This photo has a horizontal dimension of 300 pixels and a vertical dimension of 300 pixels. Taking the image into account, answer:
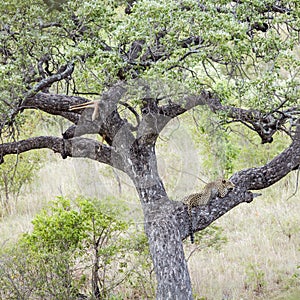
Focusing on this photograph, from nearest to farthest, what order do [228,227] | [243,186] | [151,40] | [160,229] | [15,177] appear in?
1. [151,40]
2. [160,229]
3. [243,186]
4. [228,227]
5. [15,177]

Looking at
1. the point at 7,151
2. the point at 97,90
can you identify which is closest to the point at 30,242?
the point at 7,151

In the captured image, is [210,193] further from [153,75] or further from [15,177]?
[15,177]

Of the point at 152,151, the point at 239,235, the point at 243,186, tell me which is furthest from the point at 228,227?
the point at 152,151

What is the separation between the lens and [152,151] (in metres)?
6.87

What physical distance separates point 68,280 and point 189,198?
2.24 metres

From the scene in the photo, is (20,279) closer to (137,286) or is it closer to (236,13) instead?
(137,286)

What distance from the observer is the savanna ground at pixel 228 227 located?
30.5 feet

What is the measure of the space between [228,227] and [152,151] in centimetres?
638

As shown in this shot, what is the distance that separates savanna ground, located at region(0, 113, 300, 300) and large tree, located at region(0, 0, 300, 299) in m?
0.67

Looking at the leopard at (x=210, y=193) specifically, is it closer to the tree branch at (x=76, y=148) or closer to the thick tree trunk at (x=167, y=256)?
the thick tree trunk at (x=167, y=256)

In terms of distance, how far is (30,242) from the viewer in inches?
323

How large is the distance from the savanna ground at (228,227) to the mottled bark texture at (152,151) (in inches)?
16.9

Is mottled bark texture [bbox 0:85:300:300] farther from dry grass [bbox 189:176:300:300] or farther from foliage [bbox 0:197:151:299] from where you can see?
dry grass [bbox 189:176:300:300]

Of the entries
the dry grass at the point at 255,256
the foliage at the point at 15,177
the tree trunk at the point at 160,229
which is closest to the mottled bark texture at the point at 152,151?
the tree trunk at the point at 160,229
